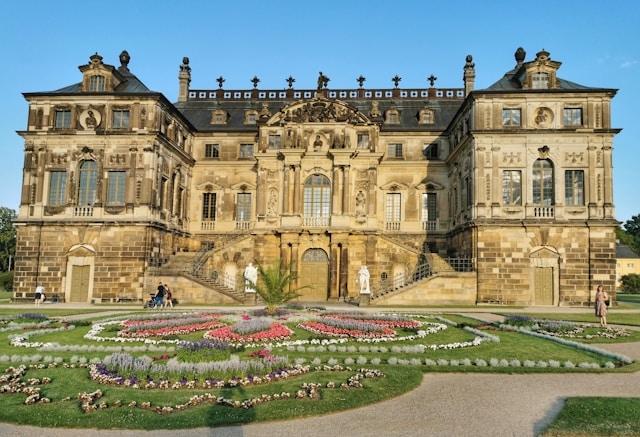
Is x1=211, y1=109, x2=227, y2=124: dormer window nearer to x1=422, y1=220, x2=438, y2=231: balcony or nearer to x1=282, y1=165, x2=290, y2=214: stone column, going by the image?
x1=282, y1=165, x2=290, y2=214: stone column

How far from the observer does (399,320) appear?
2166 cm

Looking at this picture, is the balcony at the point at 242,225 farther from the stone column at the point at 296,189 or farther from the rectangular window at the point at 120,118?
the rectangular window at the point at 120,118

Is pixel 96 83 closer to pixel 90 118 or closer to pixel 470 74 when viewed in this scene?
pixel 90 118

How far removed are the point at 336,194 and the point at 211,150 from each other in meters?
14.1

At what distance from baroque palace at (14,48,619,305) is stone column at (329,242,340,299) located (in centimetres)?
11

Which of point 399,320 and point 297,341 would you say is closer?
point 297,341

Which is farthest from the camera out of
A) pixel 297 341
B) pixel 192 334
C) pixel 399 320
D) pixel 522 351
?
pixel 399 320

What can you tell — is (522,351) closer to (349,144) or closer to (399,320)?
(399,320)

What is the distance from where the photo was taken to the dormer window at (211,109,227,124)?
48.4 meters

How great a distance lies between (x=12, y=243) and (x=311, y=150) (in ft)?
229

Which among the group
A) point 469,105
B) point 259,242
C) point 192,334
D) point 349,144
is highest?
point 469,105

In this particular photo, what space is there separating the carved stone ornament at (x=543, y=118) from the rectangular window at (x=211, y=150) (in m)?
27.5

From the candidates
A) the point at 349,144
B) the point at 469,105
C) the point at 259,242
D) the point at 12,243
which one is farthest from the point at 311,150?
the point at 12,243

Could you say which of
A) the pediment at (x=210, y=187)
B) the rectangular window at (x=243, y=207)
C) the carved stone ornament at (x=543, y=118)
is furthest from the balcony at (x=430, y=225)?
the pediment at (x=210, y=187)
